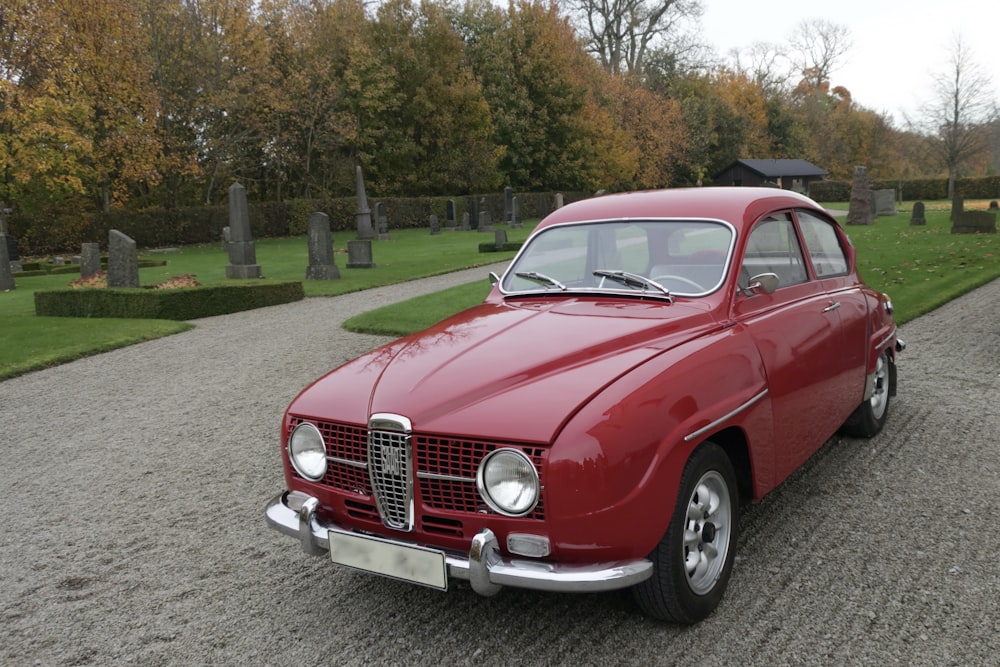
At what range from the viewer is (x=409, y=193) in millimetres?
47219

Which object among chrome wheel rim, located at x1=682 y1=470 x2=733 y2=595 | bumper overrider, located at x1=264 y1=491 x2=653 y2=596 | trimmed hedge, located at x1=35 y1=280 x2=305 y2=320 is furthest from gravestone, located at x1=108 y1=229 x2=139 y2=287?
chrome wheel rim, located at x1=682 y1=470 x2=733 y2=595

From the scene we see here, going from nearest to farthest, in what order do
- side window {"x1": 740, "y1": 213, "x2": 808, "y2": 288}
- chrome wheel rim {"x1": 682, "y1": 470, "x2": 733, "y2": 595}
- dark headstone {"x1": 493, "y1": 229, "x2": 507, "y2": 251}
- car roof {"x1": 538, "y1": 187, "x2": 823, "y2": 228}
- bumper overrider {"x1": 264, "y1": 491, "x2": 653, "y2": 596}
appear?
1. bumper overrider {"x1": 264, "y1": 491, "x2": 653, "y2": 596}
2. chrome wheel rim {"x1": 682, "y1": 470, "x2": 733, "y2": 595}
3. side window {"x1": 740, "y1": 213, "x2": 808, "y2": 288}
4. car roof {"x1": 538, "y1": 187, "x2": 823, "y2": 228}
5. dark headstone {"x1": 493, "y1": 229, "x2": 507, "y2": 251}

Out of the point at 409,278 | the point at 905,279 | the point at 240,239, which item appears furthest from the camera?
the point at 409,278

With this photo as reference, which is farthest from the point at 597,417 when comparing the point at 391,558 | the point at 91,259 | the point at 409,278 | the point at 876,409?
the point at 91,259

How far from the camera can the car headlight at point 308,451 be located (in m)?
3.46

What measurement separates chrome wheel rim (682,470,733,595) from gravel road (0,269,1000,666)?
0.18 meters

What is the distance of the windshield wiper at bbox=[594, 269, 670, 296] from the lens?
4.20 meters

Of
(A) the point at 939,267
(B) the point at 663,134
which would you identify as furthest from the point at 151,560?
(B) the point at 663,134

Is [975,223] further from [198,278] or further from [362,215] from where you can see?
[198,278]

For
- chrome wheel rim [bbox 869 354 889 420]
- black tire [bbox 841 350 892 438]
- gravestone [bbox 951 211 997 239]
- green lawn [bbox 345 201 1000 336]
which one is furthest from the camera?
gravestone [bbox 951 211 997 239]

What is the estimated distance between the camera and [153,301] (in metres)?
13.9

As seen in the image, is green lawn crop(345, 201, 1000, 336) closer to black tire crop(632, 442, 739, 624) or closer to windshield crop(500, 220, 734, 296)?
windshield crop(500, 220, 734, 296)

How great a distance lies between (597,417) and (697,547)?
0.93 meters

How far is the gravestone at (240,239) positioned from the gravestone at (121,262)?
9.94 feet
